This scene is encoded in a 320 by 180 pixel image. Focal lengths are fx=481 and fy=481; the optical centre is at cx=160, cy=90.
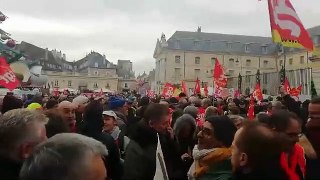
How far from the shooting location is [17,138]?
2.71 metres

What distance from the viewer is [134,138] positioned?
467cm

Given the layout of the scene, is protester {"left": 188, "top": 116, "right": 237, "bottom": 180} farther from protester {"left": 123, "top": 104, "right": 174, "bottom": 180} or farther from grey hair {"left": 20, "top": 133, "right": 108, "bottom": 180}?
grey hair {"left": 20, "top": 133, "right": 108, "bottom": 180}

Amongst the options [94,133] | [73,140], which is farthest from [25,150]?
[94,133]

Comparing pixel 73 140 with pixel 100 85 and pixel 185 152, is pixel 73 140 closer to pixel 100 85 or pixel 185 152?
pixel 185 152

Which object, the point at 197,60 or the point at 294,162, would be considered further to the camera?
the point at 197,60

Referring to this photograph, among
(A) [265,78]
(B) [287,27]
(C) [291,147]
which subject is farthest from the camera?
(A) [265,78]

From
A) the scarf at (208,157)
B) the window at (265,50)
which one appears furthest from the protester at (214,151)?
the window at (265,50)

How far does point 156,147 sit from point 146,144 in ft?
0.33

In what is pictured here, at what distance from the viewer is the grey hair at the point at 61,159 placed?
204 cm

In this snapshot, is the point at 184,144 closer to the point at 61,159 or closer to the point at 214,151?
the point at 214,151

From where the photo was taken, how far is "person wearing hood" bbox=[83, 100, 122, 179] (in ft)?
15.9

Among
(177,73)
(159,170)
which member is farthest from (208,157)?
(177,73)

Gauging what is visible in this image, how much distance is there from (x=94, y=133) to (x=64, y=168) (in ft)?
10.4

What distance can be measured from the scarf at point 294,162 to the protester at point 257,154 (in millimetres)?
172
